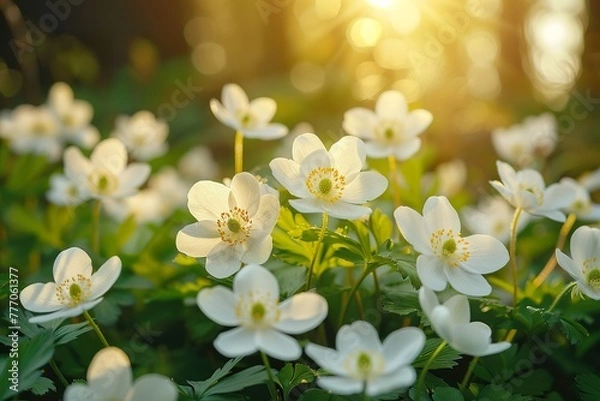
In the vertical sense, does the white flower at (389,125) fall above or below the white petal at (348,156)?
below

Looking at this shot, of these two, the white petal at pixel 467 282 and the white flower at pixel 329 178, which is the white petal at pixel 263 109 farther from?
the white petal at pixel 467 282

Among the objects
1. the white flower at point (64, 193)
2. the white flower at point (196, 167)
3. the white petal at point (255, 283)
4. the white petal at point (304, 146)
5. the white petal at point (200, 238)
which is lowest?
the white flower at point (196, 167)

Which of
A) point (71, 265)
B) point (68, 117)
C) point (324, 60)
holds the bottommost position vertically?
point (324, 60)

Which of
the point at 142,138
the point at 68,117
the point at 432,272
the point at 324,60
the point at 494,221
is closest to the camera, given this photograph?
the point at 432,272

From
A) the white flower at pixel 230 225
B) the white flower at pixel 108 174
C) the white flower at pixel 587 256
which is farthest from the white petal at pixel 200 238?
the white flower at pixel 587 256

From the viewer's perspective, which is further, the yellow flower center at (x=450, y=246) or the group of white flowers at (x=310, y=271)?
the yellow flower center at (x=450, y=246)

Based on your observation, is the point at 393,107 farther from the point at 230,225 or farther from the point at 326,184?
the point at 230,225

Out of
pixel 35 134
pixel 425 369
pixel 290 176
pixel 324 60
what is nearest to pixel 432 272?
pixel 425 369

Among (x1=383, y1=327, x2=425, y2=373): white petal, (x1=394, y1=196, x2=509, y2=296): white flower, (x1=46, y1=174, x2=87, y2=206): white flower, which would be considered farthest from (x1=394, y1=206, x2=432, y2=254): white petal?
(x1=46, y1=174, x2=87, y2=206): white flower
